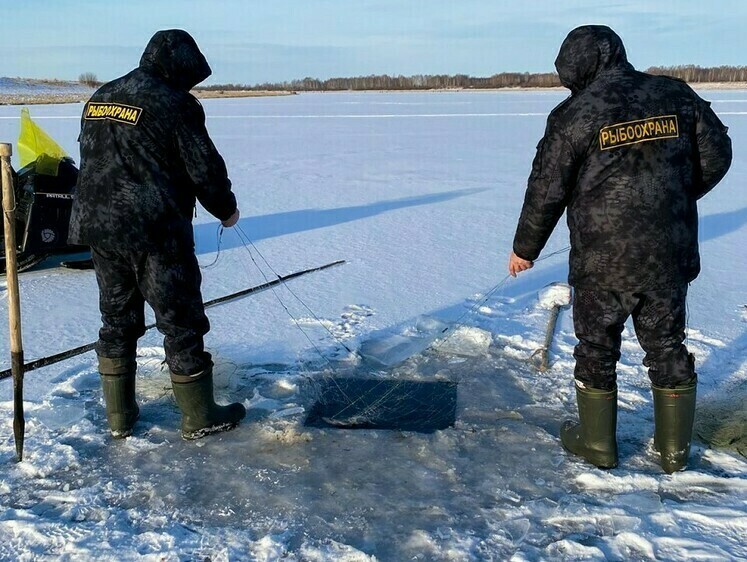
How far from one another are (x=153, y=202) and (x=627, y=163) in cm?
187

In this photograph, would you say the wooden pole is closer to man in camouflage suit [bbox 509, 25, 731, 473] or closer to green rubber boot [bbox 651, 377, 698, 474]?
man in camouflage suit [bbox 509, 25, 731, 473]

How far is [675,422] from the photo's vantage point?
276 cm

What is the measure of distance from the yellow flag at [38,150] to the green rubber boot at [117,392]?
2.92 meters

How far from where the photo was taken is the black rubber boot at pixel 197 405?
306 centimetres

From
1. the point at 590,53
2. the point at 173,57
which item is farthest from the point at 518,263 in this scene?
the point at 173,57

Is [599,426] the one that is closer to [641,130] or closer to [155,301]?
[641,130]

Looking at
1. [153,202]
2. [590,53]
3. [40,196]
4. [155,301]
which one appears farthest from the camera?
[40,196]

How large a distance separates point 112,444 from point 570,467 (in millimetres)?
1985

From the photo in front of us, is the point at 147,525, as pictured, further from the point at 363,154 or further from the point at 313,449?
the point at 363,154

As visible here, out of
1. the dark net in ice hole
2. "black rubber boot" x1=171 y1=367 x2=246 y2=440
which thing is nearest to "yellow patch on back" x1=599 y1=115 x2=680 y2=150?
the dark net in ice hole

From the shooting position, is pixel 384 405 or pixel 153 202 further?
pixel 384 405

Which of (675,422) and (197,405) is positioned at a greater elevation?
(675,422)

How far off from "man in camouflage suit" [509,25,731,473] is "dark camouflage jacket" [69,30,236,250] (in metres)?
1.44

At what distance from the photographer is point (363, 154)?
42.5 feet
